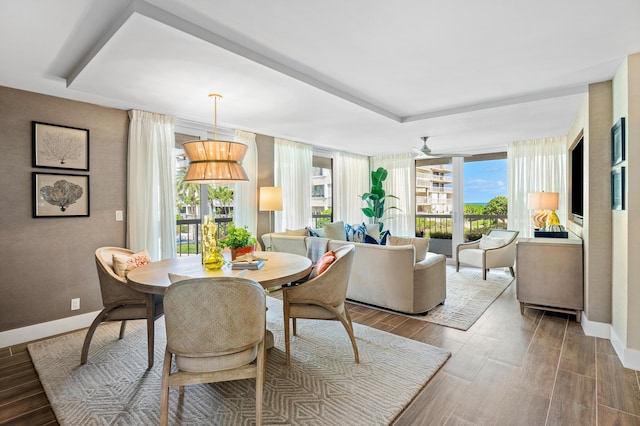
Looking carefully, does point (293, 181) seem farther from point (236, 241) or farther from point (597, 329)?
point (597, 329)

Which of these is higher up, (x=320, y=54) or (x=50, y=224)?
(x=320, y=54)

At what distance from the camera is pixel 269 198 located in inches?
190

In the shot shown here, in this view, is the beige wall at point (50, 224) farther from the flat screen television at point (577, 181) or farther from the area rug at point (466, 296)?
the flat screen television at point (577, 181)

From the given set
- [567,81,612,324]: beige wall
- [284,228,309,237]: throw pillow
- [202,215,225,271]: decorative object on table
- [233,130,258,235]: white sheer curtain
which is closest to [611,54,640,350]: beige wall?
[567,81,612,324]: beige wall

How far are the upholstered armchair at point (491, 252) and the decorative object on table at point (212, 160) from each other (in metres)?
4.40

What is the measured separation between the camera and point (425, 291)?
3.61 metres

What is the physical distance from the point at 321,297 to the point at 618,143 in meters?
2.82

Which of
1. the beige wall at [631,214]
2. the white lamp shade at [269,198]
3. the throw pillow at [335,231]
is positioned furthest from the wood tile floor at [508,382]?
the white lamp shade at [269,198]

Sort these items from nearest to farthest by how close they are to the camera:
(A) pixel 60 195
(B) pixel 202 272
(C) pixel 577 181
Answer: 1. (B) pixel 202 272
2. (A) pixel 60 195
3. (C) pixel 577 181

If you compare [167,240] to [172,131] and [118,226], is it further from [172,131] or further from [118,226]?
[172,131]

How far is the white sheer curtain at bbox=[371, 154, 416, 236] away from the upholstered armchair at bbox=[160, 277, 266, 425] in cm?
612

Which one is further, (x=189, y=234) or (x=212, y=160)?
(x=189, y=234)

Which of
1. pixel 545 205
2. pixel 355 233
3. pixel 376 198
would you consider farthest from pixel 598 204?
pixel 376 198

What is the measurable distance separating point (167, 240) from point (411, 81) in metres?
3.33
